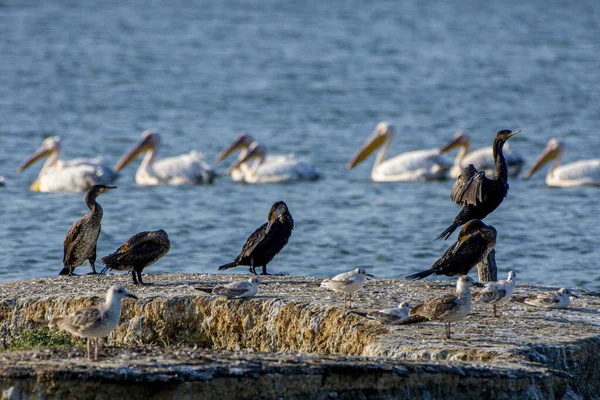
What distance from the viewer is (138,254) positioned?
995 centimetres

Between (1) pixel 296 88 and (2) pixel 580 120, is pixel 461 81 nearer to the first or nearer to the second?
(1) pixel 296 88

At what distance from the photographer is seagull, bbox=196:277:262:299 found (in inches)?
360

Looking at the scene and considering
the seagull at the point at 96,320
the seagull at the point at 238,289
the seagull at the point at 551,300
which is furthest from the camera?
the seagull at the point at 551,300

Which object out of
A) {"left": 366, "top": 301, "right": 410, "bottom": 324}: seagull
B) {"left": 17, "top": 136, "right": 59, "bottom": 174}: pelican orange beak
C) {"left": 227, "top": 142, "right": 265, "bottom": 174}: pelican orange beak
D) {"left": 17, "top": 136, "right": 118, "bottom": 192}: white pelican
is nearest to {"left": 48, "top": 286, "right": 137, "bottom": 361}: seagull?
{"left": 366, "top": 301, "right": 410, "bottom": 324}: seagull

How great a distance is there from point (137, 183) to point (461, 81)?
17421mm

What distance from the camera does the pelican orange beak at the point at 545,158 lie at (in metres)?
24.0

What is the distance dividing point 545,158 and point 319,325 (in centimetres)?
1595

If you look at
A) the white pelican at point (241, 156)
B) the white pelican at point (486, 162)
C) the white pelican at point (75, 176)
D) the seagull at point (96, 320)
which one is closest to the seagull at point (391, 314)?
the seagull at point (96, 320)

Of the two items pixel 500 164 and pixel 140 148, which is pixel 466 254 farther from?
pixel 140 148

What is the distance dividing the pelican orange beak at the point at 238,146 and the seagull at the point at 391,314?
56.1 feet

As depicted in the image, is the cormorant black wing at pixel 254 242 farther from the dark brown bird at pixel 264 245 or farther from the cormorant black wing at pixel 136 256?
the cormorant black wing at pixel 136 256

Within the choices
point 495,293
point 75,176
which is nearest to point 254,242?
point 495,293

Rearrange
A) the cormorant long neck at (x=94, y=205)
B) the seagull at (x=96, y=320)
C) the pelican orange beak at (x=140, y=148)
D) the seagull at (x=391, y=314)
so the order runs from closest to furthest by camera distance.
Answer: the seagull at (x=96, y=320) < the seagull at (x=391, y=314) < the cormorant long neck at (x=94, y=205) < the pelican orange beak at (x=140, y=148)

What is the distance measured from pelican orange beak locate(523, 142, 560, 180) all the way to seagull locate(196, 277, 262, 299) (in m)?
15.7
